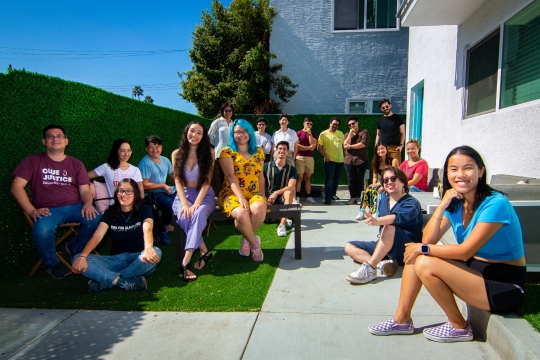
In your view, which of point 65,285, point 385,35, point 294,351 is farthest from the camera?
point 385,35

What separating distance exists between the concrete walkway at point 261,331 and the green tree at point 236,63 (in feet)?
33.5

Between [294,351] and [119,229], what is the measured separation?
2259 millimetres

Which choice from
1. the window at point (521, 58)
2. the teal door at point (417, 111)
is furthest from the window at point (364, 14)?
the window at point (521, 58)

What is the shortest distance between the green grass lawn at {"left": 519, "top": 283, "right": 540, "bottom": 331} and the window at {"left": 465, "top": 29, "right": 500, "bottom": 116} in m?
3.21

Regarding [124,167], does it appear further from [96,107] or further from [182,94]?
[182,94]

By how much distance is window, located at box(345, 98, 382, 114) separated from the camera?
13000 mm

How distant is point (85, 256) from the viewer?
3537mm

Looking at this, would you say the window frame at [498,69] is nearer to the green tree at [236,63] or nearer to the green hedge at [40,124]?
the green hedge at [40,124]

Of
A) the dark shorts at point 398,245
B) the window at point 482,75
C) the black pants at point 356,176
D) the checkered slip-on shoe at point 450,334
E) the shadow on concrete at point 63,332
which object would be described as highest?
the window at point 482,75


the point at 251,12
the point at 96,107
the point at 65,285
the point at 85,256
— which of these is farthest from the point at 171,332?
the point at 251,12

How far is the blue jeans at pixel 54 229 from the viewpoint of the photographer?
12.7 ft

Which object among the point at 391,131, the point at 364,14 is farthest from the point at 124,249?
the point at 364,14

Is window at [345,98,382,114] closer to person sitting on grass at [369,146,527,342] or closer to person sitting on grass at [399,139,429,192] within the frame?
person sitting on grass at [399,139,429,192]

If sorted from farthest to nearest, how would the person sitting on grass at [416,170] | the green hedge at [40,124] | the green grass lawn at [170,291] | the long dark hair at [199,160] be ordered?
the person sitting on grass at [416,170] < the long dark hair at [199,160] < the green hedge at [40,124] < the green grass lawn at [170,291]
